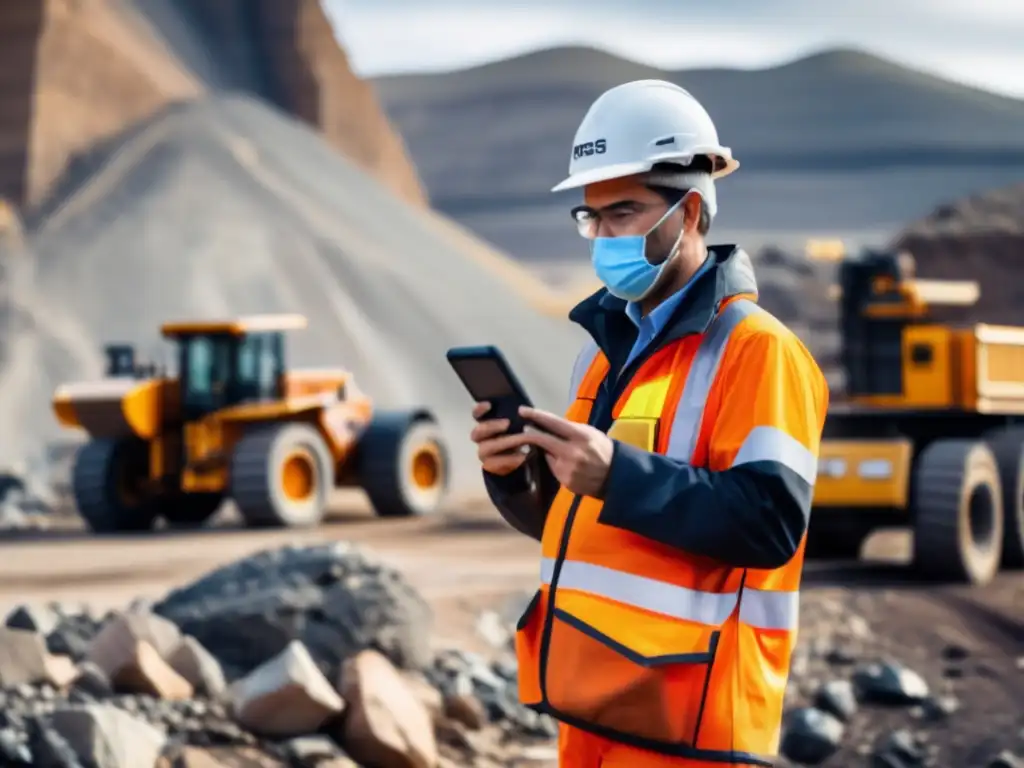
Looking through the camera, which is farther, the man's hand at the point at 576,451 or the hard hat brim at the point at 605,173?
the hard hat brim at the point at 605,173

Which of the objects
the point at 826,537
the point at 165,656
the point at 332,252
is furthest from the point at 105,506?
the point at 332,252

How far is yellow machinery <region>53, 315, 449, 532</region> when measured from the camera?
16.5 m

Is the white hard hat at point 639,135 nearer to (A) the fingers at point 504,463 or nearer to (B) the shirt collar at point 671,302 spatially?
(B) the shirt collar at point 671,302

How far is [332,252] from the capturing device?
34375 millimetres

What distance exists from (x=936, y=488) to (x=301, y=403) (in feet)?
25.5

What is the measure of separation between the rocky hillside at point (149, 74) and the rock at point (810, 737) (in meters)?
30.1

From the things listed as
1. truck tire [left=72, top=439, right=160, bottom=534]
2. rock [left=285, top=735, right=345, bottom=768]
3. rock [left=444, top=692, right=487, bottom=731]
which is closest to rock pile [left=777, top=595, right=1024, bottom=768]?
rock [left=444, top=692, right=487, bottom=731]

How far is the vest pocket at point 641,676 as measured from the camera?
271 centimetres

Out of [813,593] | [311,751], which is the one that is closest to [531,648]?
[311,751]

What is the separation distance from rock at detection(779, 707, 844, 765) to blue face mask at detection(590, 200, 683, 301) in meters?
5.49

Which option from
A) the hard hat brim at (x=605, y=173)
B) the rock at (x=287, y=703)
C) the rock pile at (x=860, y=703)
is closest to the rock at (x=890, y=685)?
the rock pile at (x=860, y=703)

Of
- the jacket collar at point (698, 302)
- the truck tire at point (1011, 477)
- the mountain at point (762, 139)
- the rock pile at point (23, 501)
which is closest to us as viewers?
the jacket collar at point (698, 302)

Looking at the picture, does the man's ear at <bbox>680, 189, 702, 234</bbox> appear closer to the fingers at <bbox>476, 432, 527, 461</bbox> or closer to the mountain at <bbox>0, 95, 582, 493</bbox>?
the fingers at <bbox>476, 432, 527, 461</bbox>

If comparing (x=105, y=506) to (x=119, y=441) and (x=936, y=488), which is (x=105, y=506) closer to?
(x=119, y=441)
